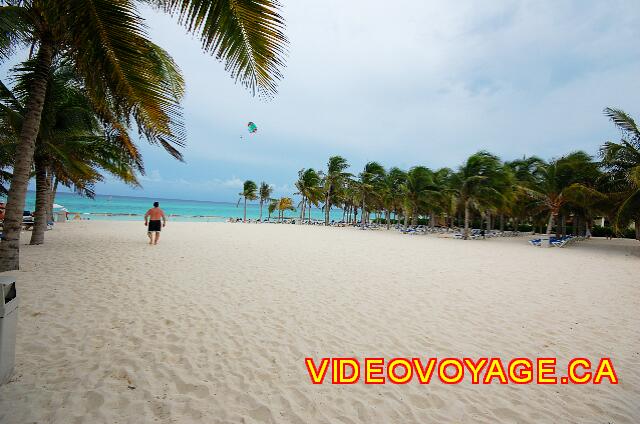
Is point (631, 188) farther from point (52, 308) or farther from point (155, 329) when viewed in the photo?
point (52, 308)

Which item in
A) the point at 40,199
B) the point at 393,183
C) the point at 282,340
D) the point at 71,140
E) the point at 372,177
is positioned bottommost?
the point at 282,340

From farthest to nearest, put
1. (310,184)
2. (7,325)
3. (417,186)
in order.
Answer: (310,184) → (417,186) → (7,325)

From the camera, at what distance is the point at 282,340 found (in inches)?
158

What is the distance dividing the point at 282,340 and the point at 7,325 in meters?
2.73

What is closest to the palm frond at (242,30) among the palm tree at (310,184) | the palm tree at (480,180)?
the palm tree at (480,180)

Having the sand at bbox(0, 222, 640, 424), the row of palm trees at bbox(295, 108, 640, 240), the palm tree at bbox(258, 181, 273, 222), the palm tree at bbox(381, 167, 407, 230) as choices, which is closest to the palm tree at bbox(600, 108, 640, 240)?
the row of palm trees at bbox(295, 108, 640, 240)

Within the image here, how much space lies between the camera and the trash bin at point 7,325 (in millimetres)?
2514

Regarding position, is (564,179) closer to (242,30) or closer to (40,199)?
(242,30)

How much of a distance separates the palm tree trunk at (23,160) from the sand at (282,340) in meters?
0.74

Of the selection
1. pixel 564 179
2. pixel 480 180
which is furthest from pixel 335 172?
pixel 564 179

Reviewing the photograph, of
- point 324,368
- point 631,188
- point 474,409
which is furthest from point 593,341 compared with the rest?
point 631,188

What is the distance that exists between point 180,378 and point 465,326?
13.3 ft

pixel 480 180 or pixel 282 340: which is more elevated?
pixel 480 180

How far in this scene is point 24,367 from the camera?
3023mm
